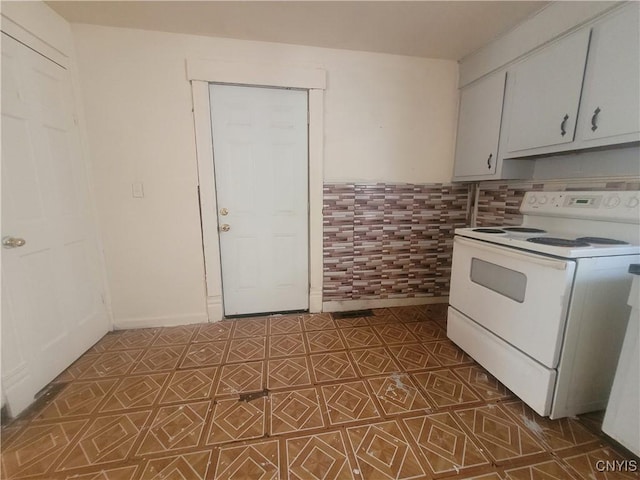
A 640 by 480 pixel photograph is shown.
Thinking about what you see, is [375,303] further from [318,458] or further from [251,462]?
[251,462]

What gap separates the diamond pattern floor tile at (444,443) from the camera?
3.71 feet

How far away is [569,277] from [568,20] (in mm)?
1510

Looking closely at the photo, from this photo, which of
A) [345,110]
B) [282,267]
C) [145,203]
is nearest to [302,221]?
[282,267]

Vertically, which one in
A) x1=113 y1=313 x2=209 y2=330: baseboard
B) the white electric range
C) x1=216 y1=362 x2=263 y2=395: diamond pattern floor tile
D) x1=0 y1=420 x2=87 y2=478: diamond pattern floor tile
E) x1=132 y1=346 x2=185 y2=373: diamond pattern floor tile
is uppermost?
the white electric range

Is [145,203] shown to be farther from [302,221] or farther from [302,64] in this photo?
[302,64]

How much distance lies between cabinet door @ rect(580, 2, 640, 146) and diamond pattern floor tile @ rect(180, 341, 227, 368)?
270cm

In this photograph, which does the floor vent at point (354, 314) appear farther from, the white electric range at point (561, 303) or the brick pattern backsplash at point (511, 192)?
the brick pattern backsplash at point (511, 192)

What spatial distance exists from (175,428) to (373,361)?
1.23 m

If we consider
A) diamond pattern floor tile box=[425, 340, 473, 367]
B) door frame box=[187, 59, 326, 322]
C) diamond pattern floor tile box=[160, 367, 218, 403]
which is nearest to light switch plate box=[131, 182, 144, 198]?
door frame box=[187, 59, 326, 322]

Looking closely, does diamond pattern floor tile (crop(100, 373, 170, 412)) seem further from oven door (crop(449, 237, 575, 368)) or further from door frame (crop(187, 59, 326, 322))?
oven door (crop(449, 237, 575, 368))

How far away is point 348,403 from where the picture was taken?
4.78 ft

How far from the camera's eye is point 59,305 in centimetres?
171

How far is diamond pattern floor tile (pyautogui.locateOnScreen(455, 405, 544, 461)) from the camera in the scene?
1.19m

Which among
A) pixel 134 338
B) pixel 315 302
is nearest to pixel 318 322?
pixel 315 302
